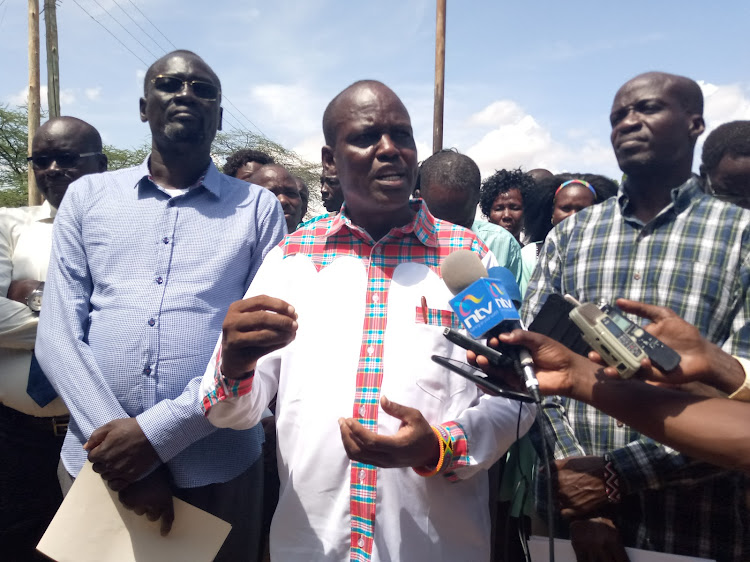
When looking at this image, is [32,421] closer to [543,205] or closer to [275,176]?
[275,176]

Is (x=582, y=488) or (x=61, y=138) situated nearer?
(x=582, y=488)

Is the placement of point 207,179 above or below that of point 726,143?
below

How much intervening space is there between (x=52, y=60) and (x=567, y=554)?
51.4 ft

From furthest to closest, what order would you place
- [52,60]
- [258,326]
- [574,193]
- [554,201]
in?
1. [52,60]
2. [554,201]
3. [574,193]
4. [258,326]

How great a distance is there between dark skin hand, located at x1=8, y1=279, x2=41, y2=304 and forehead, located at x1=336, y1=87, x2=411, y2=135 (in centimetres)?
190

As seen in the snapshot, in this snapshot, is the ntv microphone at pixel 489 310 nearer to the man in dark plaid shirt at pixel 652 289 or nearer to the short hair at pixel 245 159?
the man in dark plaid shirt at pixel 652 289

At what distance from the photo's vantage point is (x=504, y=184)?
254 inches

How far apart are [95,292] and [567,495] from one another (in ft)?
6.85

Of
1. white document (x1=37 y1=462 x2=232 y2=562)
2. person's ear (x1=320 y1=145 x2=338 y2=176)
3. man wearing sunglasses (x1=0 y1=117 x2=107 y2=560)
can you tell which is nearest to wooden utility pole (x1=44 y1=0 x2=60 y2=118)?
man wearing sunglasses (x1=0 y1=117 x2=107 y2=560)

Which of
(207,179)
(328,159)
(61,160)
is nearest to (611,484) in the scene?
(328,159)

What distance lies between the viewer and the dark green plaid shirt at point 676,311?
7.13 feet

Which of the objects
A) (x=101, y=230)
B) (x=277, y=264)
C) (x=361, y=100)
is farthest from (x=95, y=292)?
(x=361, y=100)

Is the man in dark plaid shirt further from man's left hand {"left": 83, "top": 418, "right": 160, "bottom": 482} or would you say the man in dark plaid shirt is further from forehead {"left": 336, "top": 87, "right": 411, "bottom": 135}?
man's left hand {"left": 83, "top": 418, "right": 160, "bottom": 482}

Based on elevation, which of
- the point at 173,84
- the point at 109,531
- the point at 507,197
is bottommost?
the point at 109,531
